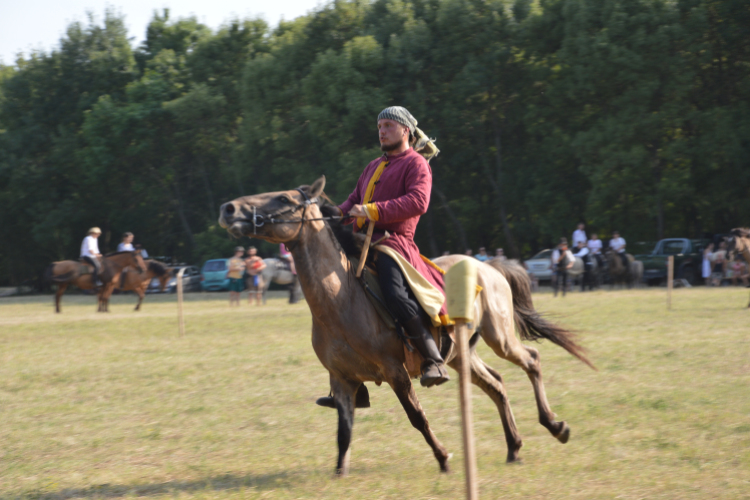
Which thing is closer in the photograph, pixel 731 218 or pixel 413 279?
pixel 413 279

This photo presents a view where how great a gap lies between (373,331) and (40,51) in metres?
43.8

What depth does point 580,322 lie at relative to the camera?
619 inches

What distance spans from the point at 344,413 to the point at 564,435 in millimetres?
1920

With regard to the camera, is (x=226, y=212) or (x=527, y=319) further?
(x=527, y=319)

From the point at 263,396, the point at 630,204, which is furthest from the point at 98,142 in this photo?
the point at 263,396

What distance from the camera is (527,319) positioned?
7.31 meters

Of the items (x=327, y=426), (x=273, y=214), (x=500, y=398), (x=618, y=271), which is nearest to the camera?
(x=273, y=214)

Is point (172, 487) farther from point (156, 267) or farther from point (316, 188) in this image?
point (156, 267)

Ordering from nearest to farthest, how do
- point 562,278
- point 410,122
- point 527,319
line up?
point 410,122 < point 527,319 < point 562,278

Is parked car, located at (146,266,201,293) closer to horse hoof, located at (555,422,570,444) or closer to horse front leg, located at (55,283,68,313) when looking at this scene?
horse front leg, located at (55,283,68,313)

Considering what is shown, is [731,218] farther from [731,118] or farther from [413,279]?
[413,279]

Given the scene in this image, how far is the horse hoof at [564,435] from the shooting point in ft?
21.2

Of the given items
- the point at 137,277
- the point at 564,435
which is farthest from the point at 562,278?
the point at 564,435

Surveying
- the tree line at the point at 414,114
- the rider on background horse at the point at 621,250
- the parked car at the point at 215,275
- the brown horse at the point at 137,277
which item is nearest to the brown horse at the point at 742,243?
the rider on background horse at the point at 621,250
